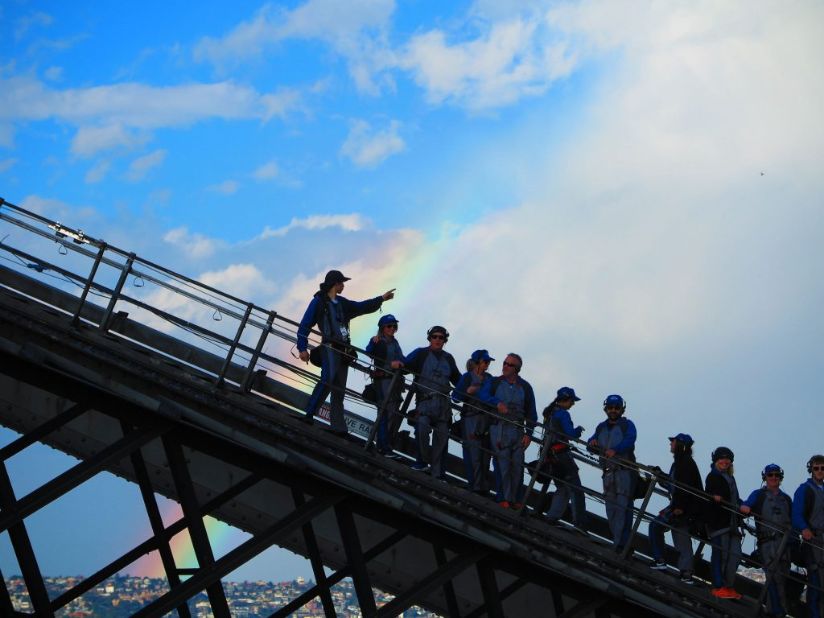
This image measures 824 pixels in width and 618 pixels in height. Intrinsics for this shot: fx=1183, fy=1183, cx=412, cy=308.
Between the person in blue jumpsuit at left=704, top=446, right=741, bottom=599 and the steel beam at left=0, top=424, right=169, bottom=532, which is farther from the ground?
the person in blue jumpsuit at left=704, top=446, right=741, bottom=599

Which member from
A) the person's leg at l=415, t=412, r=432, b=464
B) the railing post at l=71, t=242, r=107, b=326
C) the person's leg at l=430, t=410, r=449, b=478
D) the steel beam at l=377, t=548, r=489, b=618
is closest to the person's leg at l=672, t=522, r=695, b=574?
the steel beam at l=377, t=548, r=489, b=618

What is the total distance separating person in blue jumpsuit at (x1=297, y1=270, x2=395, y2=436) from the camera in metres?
12.5

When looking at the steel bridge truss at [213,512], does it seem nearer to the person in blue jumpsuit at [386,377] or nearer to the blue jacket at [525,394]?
the person in blue jumpsuit at [386,377]

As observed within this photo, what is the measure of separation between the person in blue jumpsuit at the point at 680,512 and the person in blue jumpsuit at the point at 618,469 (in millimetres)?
352

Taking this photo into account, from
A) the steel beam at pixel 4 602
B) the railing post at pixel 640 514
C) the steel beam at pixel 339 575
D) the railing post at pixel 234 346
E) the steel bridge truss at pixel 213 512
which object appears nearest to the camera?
the steel bridge truss at pixel 213 512

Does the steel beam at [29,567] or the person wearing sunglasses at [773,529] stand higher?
the person wearing sunglasses at [773,529]

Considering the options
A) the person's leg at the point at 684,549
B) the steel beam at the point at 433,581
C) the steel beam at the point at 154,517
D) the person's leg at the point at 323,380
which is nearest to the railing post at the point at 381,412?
the person's leg at the point at 323,380

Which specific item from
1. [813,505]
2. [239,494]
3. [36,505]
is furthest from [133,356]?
[813,505]

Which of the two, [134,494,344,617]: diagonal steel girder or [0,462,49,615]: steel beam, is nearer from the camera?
[134,494,344,617]: diagonal steel girder

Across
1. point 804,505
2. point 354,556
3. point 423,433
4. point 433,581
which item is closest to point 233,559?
point 354,556

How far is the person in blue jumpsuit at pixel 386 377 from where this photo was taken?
12.4 metres

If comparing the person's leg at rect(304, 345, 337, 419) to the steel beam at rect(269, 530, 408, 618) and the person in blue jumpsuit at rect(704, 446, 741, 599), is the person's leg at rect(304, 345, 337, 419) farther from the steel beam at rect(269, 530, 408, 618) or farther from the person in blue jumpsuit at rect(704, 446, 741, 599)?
the person in blue jumpsuit at rect(704, 446, 741, 599)

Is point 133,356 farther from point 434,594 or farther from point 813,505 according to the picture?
point 813,505

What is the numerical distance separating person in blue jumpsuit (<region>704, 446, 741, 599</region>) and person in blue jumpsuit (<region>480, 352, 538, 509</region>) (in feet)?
6.88
